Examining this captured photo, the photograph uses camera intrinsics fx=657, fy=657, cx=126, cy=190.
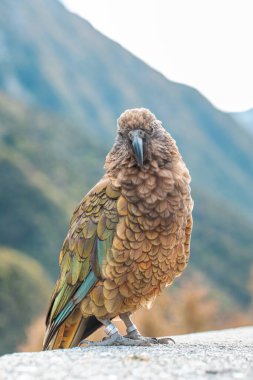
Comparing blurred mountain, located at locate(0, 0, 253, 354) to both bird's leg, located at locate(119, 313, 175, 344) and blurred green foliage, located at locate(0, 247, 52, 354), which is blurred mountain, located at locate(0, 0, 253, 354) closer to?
blurred green foliage, located at locate(0, 247, 52, 354)

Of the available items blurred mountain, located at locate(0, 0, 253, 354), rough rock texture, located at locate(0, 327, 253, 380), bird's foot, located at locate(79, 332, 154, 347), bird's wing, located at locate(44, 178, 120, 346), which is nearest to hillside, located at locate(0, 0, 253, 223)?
blurred mountain, located at locate(0, 0, 253, 354)

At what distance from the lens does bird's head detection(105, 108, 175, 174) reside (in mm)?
7297

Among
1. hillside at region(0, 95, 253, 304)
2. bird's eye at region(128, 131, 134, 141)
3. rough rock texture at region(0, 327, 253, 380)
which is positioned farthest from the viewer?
hillside at region(0, 95, 253, 304)

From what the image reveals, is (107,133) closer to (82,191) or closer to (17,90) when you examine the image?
(17,90)

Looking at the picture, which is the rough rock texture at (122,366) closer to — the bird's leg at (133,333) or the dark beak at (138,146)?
the bird's leg at (133,333)

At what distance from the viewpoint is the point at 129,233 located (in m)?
7.11

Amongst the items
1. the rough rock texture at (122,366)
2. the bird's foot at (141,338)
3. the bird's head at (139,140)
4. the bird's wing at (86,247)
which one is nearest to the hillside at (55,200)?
the bird's foot at (141,338)

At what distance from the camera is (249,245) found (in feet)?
314

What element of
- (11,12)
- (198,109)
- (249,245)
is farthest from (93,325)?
(198,109)

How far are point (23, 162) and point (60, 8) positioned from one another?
98.7m

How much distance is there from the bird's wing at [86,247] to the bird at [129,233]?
11mm

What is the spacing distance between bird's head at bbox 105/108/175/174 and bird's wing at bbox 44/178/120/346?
1.19ft

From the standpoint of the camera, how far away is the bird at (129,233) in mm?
7137

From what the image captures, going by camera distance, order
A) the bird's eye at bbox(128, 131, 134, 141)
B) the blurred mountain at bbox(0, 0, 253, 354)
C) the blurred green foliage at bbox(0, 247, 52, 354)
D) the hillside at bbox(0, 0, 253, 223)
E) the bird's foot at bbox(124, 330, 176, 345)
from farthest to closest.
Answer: the hillside at bbox(0, 0, 253, 223) < the blurred mountain at bbox(0, 0, 253, 354) < the blurred green foliage at bbox(0, 247, 52, 354) < the bird's foot at bbox(124, 330, 176, 345) < the bird's eye at bbox(128, 131, 134, 141)
